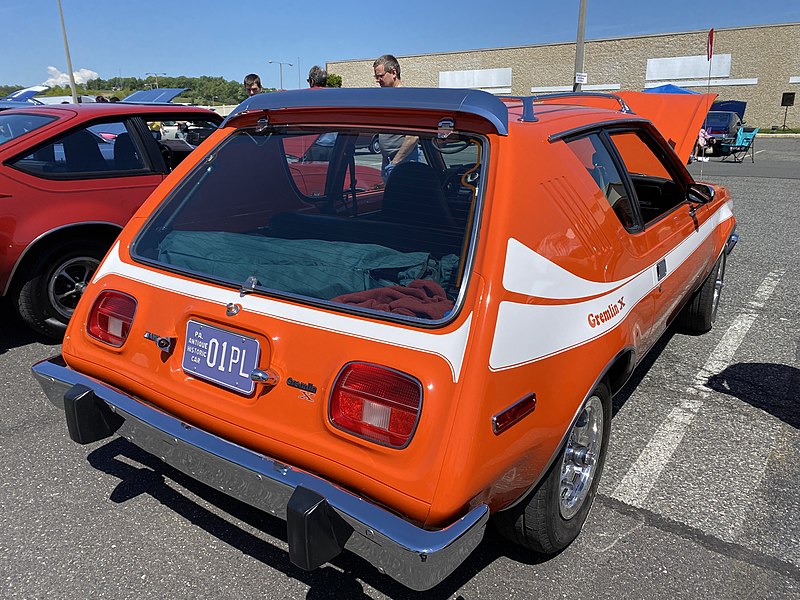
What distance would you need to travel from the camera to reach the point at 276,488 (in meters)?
1.93

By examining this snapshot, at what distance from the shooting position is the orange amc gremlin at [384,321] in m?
1.79

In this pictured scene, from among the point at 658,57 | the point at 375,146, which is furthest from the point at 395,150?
the point at 658,57

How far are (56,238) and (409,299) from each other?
3.51m

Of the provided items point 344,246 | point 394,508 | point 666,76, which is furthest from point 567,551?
point 666,76

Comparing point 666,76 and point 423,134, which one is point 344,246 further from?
point 666,76

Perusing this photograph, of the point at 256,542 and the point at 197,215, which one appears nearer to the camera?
the point at 256,542

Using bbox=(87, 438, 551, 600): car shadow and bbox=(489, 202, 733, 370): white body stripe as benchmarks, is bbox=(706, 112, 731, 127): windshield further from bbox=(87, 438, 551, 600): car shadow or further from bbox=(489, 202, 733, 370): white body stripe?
bbox=(87, 438, 551, 600): car shadow

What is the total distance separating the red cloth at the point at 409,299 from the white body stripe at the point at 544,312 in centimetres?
20

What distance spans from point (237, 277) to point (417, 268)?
0.66 meters

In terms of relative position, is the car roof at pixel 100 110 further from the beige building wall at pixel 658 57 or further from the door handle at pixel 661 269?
the beige building wall at pixel 658 57

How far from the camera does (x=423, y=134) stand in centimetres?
219

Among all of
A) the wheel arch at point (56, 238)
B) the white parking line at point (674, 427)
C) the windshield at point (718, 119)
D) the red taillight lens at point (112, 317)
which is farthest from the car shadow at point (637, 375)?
the windshield at point (718, 119)

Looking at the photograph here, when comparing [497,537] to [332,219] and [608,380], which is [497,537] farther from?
[332,219]

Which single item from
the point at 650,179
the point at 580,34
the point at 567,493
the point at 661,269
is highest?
the point at 580,34
